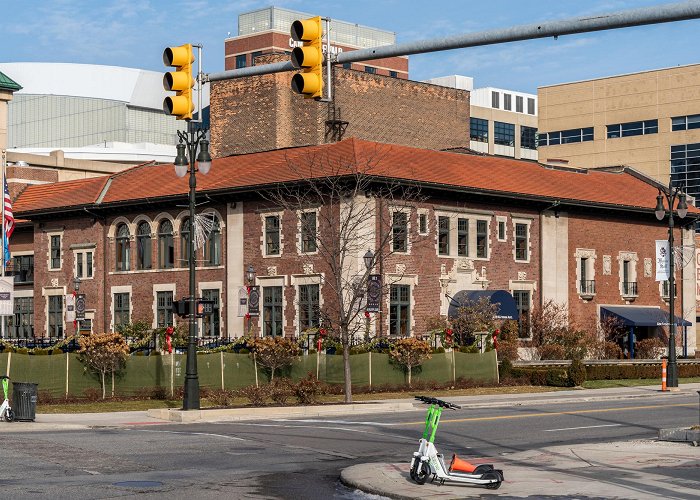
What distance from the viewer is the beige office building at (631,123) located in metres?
106

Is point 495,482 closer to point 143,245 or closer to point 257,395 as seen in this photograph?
point 257,395

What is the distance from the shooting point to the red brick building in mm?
56031

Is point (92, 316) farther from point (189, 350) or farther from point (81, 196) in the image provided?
point (189, 350)

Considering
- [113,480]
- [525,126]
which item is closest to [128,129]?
[525,126]

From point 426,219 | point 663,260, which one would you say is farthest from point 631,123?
point 663,260

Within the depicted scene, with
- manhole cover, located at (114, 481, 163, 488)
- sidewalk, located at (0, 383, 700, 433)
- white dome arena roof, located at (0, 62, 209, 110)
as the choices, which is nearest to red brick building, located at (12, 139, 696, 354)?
sidewalk, located at (0, 383, 700, 433)

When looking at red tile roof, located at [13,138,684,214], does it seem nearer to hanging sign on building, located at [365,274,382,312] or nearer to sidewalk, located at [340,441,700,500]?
hanging sign on building, located at [365,274,382,312]

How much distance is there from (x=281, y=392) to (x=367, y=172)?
19159 mm

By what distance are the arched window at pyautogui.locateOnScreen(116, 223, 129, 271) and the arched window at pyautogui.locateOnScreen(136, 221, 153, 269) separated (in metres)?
0.96

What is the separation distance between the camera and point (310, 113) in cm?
7250

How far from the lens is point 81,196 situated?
6756 centimetres

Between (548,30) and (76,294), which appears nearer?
(548,30)

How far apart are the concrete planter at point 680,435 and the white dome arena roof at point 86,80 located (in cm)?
14755

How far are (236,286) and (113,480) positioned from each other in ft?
132
